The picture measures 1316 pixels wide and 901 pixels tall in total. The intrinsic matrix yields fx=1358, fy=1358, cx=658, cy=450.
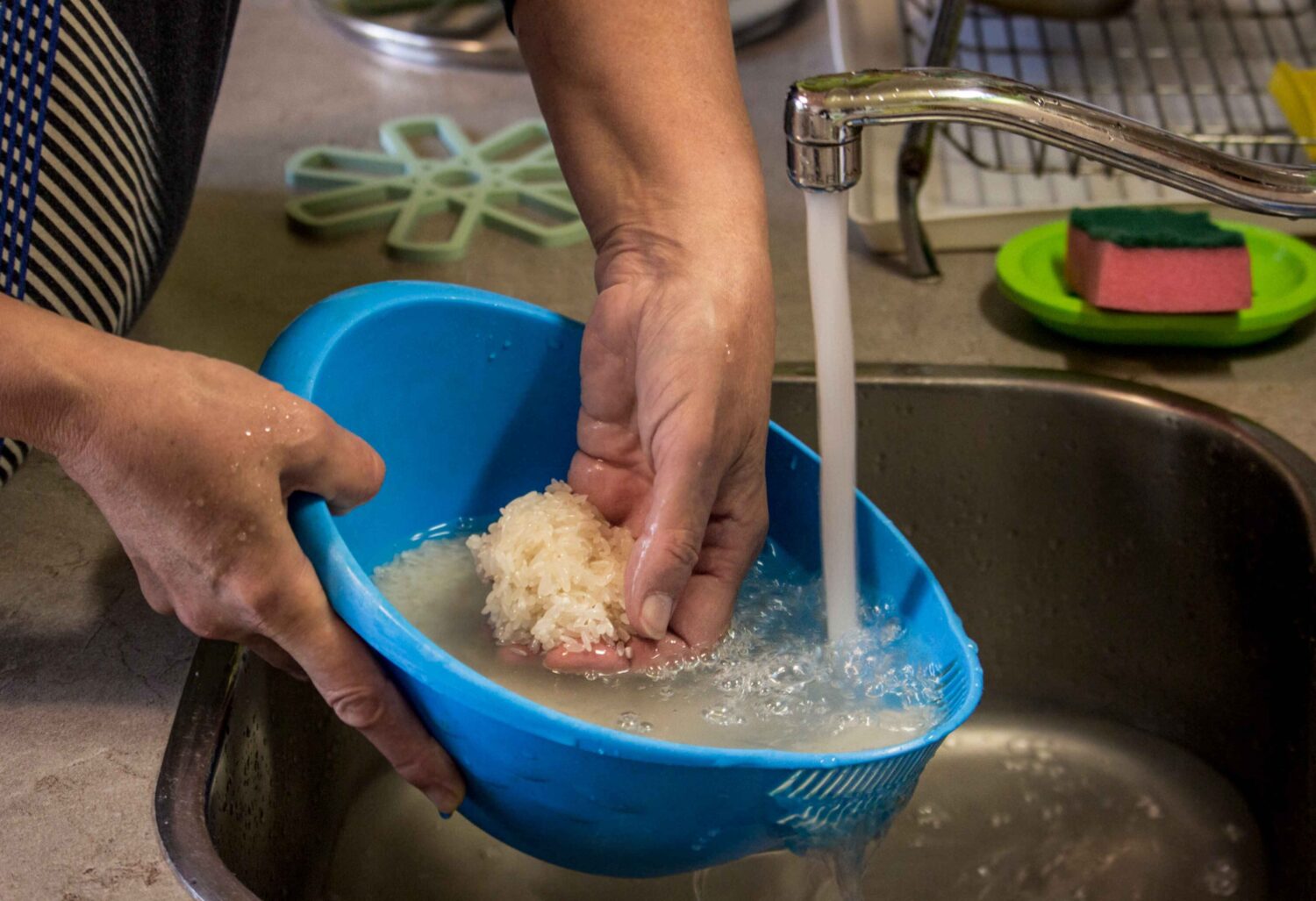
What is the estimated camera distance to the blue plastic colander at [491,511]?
1.74 ft

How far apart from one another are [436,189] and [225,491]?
680 mm

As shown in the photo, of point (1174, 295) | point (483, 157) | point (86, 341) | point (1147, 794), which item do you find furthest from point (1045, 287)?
point (86, 341)

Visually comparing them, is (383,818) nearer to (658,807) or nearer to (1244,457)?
(658,807)

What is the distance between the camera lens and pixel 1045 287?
0.97m

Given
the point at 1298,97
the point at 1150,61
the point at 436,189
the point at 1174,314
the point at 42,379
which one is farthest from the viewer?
the point at 1150,61

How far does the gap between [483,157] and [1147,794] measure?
767 millimetres

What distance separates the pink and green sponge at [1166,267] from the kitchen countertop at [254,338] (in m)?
0.05

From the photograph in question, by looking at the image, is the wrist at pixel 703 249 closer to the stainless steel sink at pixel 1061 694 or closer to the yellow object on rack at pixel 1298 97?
the stainless steel sink at pixel 1061 694

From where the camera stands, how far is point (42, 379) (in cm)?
53

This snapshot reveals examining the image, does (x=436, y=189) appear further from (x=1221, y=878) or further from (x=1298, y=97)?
(x=1221, y=878)

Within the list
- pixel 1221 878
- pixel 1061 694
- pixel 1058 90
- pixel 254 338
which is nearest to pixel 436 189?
pixel 254 338

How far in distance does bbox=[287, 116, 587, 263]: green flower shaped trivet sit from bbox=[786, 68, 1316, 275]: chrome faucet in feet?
1.73

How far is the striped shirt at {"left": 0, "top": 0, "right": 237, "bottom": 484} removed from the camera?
0.72m

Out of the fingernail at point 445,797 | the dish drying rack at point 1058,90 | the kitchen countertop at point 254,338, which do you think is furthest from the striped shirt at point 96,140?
the dish drying rack at point 1058,90
